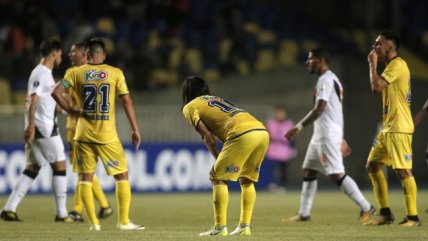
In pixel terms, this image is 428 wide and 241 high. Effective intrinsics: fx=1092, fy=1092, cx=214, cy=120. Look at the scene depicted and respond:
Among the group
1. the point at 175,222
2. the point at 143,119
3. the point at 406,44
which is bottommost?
the point at 175,222

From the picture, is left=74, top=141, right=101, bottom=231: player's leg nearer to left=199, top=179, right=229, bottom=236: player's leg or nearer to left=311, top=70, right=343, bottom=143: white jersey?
left=199, top=179, right=229, bottom=236: player's leg

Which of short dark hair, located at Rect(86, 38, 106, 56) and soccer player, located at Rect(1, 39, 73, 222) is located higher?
short dark hair, located at Rect(86, 38, 106, 56)

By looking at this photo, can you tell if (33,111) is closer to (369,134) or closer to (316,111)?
(316,111)

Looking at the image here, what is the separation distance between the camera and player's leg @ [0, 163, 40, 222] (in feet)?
47.8

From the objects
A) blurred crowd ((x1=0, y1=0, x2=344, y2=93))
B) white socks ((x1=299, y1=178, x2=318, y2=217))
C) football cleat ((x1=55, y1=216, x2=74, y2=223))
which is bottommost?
football cleat ((x1=55, y1=216, x2=74, y2=223))

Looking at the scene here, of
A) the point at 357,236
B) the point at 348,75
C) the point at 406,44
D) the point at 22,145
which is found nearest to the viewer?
the point at 357,236

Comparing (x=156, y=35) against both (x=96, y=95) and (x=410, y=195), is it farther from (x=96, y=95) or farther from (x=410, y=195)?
(x=410, y=195)

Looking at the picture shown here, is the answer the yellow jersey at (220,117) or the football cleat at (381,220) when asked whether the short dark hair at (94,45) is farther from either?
the football cleat at (381,220)

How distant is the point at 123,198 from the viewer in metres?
12.5

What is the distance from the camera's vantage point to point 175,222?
46.8ft

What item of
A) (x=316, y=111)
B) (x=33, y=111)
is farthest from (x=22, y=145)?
(x=316, y=111)

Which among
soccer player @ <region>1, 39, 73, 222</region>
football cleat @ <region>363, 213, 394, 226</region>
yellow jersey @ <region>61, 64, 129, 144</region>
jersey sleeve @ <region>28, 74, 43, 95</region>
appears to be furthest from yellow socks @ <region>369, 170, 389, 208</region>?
jersey sleeve @ <region>28, 74, 43, 95</region>

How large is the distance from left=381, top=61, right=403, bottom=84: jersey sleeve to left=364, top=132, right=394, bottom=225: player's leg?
0.73 meters

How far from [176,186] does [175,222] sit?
749 centimetres
